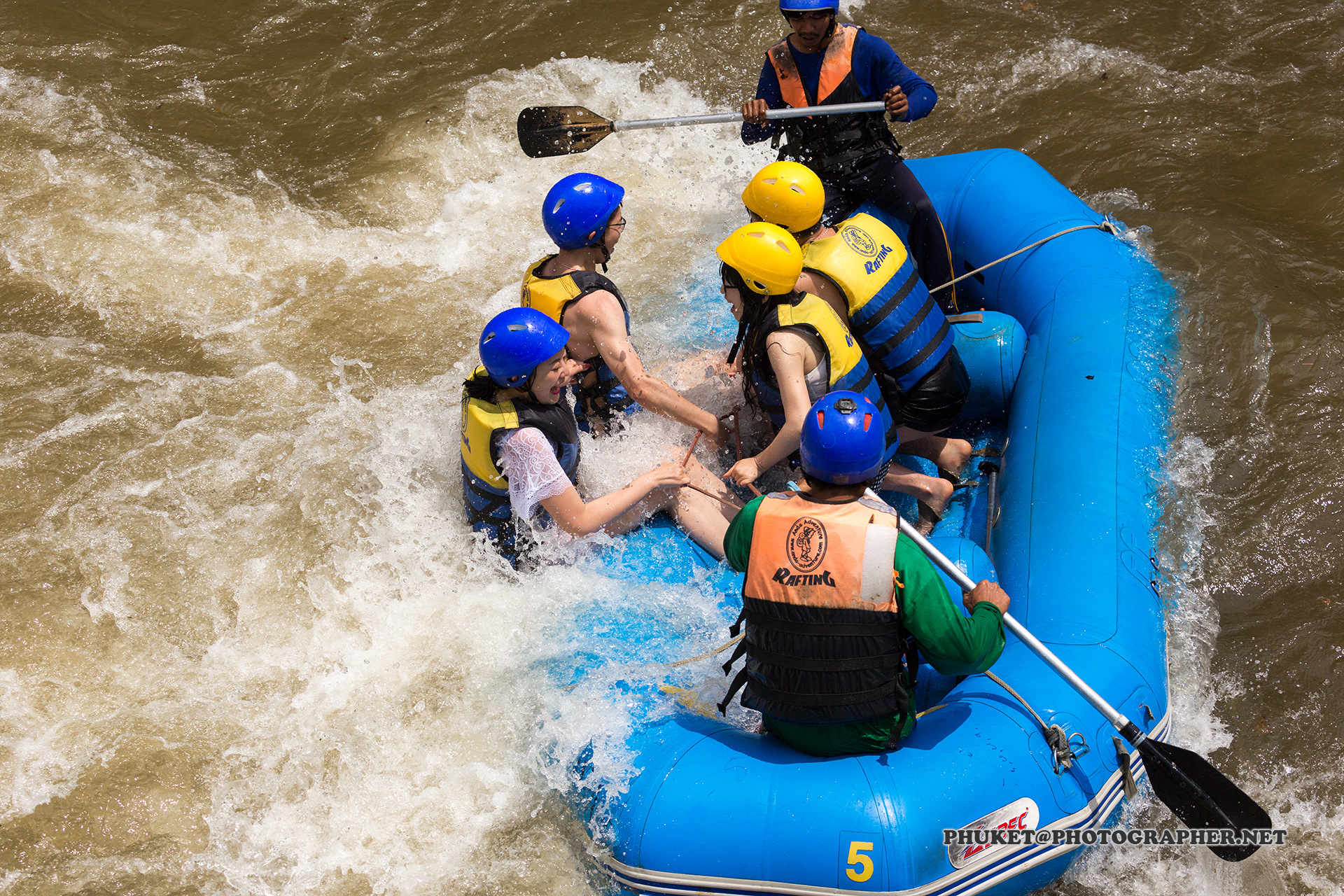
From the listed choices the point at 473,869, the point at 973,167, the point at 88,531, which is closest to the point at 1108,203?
the point at 973,167

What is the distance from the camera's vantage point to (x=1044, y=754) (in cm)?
294

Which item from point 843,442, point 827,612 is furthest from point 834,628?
point 843,442

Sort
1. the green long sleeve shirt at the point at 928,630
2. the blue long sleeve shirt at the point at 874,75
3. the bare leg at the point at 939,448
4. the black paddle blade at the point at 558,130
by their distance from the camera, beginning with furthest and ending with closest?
the black paddle blade at the point at 558,130, the blue long sleeve shirt at the point at 874,75, the bare leg at the point at 939,448, the green long sleeve shirt at the point at 928,630

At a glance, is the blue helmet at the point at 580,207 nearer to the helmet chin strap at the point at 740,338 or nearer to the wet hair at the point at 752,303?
the wet hair at the point at 752,303

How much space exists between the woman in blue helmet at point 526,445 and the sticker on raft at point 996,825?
5.14 feet

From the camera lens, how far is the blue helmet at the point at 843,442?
8.94 feet

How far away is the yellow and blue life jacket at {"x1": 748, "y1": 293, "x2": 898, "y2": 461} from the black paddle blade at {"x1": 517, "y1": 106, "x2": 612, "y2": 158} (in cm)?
187

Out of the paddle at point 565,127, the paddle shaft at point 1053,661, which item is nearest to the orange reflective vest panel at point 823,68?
the paddle at point 565,127

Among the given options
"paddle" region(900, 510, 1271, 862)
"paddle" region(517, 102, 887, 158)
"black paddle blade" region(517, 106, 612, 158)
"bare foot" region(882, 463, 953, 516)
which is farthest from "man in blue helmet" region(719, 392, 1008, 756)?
"black paddle blade" region(517, 106, 612, 158)

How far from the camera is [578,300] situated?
159 inches

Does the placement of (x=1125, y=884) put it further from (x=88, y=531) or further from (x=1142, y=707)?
(x=88, y=531)

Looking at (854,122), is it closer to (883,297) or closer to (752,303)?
(883,297)

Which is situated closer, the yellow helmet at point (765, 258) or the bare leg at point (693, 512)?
the yellow helmet at point (765, 258)

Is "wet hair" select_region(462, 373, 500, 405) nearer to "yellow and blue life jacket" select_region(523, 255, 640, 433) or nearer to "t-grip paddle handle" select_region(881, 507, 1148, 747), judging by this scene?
"yellow and blue life jacket" select_region(523, 255, 640, 433)
